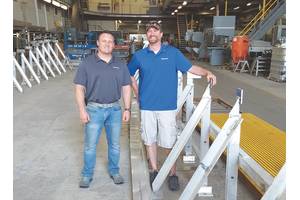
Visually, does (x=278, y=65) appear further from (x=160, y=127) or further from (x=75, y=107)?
(x=160, y=127)

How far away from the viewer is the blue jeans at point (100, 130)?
10.4ft

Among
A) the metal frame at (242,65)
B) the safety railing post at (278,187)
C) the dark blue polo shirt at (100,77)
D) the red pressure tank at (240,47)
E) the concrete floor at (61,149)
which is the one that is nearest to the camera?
the safety railing post at (278,187)

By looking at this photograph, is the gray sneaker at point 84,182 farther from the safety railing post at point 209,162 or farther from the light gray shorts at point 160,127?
the safety railing post at point 209,162

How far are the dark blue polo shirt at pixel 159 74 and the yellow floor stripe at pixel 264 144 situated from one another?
1111mm

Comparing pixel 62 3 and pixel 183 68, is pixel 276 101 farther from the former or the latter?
pixel 62 3

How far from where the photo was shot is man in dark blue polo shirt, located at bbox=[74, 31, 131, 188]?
3047mm

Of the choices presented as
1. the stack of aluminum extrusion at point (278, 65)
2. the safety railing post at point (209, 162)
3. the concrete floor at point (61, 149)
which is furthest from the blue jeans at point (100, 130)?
the stack of aluminum extrusion at point (278, 65)

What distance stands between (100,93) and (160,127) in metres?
0.73

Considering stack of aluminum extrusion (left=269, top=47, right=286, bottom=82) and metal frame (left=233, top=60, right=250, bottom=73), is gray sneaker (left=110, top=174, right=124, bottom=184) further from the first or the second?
metal frame (left=233, top=60, right=250, bottom=73)

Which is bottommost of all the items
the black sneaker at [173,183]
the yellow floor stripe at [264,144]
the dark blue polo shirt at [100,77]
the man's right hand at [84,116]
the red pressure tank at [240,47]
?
the black sneaker at [173,183]

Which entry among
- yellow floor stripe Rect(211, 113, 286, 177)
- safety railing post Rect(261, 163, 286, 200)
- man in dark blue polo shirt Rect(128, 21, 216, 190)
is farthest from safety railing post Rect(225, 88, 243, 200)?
safety railing post Rect(261, 163, 286, 200)

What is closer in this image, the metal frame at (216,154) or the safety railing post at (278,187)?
the safety railing post at (278,187)

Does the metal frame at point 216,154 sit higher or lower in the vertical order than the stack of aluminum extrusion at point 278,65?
lower

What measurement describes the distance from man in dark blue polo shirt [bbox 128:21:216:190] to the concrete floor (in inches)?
26.2
